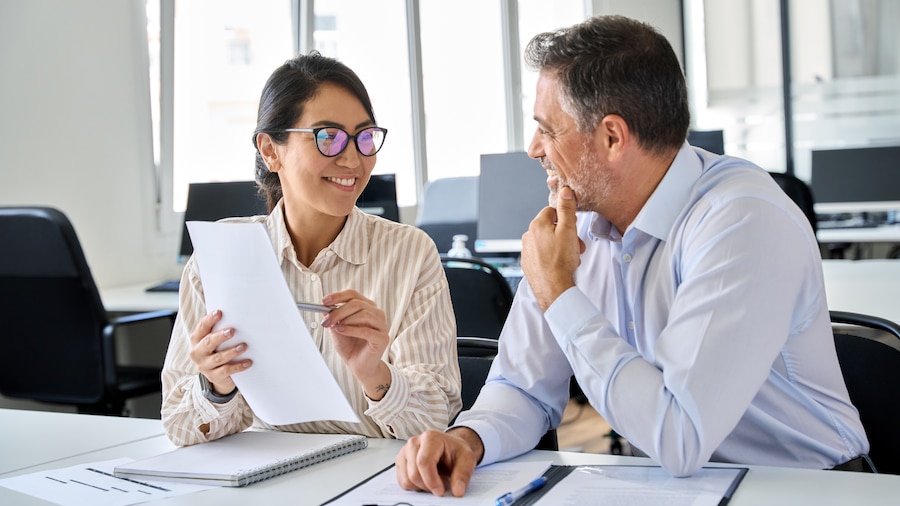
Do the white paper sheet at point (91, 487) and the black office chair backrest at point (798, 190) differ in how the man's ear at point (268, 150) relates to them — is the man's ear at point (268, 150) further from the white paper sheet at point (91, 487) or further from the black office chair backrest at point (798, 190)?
the black office chair backrest at point (798, 190)

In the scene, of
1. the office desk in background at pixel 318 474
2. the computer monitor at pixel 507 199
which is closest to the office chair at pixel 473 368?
the office desk in background at pixel 318 474

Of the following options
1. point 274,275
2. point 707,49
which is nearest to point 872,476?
point 274,275

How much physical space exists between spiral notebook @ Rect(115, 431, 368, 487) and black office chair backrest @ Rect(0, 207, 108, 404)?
5.38 feet


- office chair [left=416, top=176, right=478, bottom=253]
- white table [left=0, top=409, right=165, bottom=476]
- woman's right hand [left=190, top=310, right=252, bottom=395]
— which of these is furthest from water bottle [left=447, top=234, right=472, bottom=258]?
woman's right hand [left=190, top=310, right=252, bottom=395]

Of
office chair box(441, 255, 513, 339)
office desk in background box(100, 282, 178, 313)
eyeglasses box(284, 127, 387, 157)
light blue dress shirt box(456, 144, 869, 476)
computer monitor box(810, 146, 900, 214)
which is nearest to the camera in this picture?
light blue dress shirt box(456, 144, 869, 476)

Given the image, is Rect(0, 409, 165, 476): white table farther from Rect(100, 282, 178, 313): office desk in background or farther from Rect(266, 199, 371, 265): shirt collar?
Rect(100, 282, 178, 313): office desk in background

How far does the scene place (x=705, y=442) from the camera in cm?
115

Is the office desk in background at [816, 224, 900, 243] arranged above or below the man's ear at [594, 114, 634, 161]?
below

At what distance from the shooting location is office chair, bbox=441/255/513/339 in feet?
9.41

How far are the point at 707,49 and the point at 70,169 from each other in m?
5.81

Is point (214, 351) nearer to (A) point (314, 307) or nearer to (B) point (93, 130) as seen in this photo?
(A) point (314, 307)

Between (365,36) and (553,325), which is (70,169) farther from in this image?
(553,325)

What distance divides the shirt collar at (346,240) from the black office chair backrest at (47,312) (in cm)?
140

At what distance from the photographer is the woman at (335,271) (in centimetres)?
152
